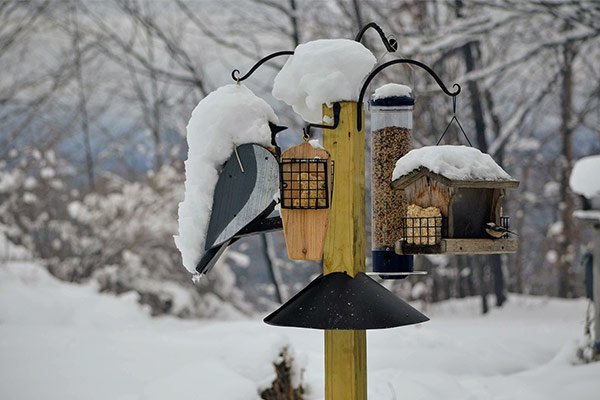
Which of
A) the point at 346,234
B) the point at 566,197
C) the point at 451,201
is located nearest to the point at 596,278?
the point at 451,201

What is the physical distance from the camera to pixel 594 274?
691 centimetres

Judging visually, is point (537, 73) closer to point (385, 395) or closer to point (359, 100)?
point (385, 395)

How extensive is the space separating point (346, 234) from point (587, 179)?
4.59 m

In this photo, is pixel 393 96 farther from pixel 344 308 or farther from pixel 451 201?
pixel 344 308

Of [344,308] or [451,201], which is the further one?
[451,201]

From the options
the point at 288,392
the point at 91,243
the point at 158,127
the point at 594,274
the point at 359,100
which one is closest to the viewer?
the point at 359,100

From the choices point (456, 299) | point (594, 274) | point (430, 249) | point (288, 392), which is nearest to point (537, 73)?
point (456, 299)

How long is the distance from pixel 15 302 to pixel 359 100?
17.5 ft

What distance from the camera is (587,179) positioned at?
7.00 metres

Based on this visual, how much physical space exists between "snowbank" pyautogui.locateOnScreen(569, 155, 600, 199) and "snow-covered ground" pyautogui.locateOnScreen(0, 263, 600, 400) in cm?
122

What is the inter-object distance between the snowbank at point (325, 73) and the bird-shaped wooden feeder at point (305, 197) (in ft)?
0.83

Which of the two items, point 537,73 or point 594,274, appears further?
point 537,73

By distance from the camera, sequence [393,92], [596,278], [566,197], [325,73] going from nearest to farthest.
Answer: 1. [325,73]
2. [393,92]
3. [596,278]
4. [566,197]

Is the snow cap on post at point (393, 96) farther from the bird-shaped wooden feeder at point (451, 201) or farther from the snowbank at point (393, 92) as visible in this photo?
the bird-shaped wooden feeder at point (451, 201)
